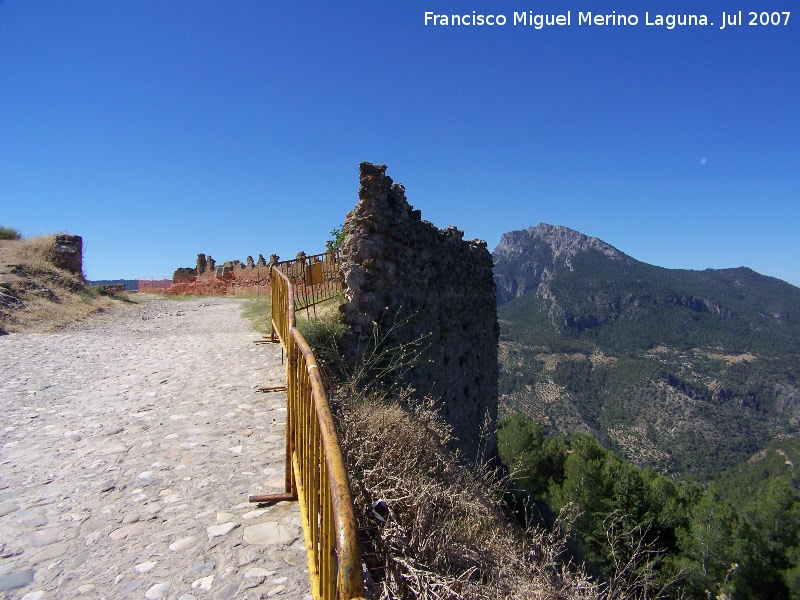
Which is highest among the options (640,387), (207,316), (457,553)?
(207,316)

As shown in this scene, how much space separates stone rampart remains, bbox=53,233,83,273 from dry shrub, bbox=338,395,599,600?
1725cm

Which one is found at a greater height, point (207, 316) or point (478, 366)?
point (207, 316)

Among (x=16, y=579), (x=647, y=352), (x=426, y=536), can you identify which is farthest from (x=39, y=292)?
(x=647, y=352)

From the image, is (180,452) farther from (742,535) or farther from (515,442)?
(742,535)

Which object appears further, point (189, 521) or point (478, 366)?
point (478, 366)

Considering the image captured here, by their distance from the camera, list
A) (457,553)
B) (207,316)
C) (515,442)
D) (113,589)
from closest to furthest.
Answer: (113,589)
(457,553)
(207,316)
(515,442)

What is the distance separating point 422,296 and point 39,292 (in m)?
11.8

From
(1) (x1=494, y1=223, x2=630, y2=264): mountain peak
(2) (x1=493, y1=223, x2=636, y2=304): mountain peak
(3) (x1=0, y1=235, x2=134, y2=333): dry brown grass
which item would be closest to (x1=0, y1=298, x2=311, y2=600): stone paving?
(3) (x1=0, y1=235, x2=134, y2=333): dry brown grass

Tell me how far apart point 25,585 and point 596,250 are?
6516 inches

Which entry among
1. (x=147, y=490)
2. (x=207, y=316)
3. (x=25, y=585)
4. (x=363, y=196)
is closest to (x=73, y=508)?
(x=147, y=490)

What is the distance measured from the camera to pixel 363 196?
24.4 feet

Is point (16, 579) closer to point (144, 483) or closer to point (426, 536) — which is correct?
point (144, 483)

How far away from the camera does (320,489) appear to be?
2047mm

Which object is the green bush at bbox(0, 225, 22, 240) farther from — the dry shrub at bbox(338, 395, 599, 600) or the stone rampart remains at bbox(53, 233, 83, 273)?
the dry shrub at bbox(338, 395, 599, 600)
